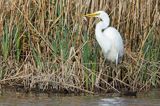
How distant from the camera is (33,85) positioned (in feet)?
23.5

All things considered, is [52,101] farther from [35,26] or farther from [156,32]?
[156,32]

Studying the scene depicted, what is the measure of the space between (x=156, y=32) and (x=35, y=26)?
6.04 feet

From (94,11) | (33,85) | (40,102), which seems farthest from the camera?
(94,11)

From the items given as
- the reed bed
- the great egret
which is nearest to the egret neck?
the great egret

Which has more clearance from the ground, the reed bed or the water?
the reed bed

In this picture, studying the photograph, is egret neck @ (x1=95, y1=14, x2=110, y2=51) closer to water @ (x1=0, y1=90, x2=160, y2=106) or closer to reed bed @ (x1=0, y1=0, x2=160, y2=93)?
reed bed @ (x1=0, y1=0, x2=160, y2=93)

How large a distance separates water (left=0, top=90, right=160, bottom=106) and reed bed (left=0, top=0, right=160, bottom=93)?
0.15 meters

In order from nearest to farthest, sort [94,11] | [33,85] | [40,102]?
1. [40,102]
2. [33,85]
3. [94,11]

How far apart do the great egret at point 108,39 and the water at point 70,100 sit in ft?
3.04

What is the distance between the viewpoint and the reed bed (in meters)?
7.18

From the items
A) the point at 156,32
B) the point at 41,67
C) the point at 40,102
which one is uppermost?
the point at 156,32

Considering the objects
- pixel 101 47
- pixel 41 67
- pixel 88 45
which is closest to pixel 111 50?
pixel 101 47

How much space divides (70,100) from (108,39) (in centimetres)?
167

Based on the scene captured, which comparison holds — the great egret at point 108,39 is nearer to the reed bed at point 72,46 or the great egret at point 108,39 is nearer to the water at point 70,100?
the reed bed at point 72,46
